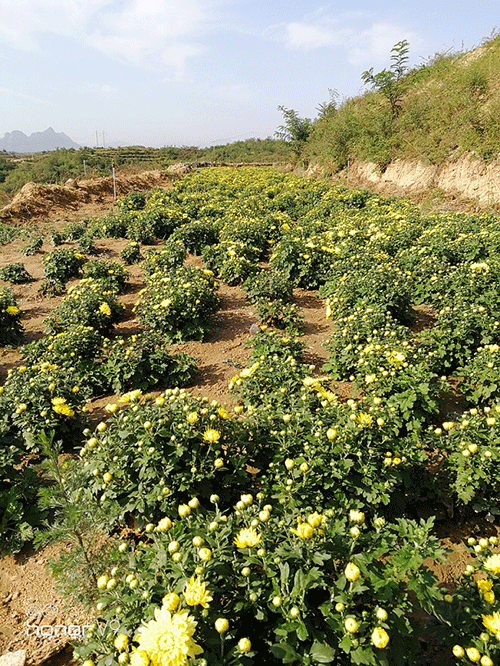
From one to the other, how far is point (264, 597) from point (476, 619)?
0.95 metres

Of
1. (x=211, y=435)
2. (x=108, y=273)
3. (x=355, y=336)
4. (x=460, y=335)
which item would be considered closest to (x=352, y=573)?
(x=211, y=435)

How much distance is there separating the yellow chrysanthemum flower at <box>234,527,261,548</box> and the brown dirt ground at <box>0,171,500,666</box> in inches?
40.1

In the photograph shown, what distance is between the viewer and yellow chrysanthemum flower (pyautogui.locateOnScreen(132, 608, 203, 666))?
124 centimetres

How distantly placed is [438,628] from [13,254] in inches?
458

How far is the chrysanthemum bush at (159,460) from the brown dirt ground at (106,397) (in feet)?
2.23

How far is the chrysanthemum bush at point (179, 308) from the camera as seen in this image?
16.9 feet

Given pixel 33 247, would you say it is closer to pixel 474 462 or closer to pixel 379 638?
pixel 474 462

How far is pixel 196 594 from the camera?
4.57 ft

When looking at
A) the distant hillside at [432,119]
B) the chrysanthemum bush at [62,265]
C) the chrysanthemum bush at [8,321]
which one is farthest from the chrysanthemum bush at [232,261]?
the distant hillside at [432,119]

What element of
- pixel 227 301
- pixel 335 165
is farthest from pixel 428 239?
pixel 335 165

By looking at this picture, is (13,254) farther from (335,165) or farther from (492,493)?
(335,165)

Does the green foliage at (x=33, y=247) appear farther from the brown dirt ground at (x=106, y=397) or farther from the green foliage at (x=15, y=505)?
the green foliage at (x=15, y=505)

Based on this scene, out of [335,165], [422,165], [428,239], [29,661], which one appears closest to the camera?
[29,661]

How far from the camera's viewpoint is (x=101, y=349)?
4719mm
